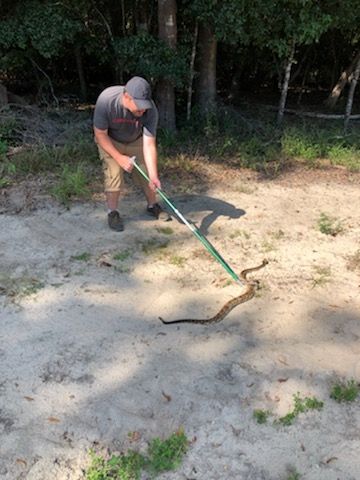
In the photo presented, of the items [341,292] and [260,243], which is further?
[260,243]

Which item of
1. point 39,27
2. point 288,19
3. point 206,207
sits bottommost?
point 206,207

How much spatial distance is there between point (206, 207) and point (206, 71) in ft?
11.4

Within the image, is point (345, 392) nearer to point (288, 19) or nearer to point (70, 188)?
point (70, 188)

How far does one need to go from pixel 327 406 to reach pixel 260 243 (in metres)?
1.99

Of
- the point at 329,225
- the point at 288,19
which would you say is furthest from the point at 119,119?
the point at 288,19

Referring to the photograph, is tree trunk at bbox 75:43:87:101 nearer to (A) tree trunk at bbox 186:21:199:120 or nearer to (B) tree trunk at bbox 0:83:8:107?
(B) tree trunk at bbox 0:83:8:107

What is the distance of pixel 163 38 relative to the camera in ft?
22.3

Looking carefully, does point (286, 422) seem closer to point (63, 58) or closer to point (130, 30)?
point (130, 30)

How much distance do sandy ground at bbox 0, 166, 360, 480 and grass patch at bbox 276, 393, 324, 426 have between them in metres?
0.03

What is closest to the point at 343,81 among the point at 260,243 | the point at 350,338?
the point at 260,243

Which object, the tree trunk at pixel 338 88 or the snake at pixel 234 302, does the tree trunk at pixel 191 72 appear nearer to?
the tree trunk at pixel 338 88

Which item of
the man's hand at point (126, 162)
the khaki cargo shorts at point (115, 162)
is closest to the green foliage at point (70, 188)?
the khaki cargo shorts at point (115, 162)

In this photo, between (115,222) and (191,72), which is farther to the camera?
(191,72)

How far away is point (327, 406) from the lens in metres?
2.64
